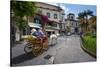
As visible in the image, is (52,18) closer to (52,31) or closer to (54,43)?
(52,31)

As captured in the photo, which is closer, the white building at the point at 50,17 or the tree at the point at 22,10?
the tree at the point at 22,10

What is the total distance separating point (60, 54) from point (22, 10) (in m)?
0.71

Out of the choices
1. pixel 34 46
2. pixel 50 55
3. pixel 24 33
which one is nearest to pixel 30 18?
pixel 24 33

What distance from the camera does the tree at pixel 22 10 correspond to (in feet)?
6.80

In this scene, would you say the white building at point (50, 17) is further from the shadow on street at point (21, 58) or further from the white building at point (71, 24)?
the shadow on street at point (21, 58)

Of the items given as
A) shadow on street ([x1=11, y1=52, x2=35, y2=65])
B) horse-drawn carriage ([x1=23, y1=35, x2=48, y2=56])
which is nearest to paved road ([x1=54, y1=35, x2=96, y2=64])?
horse-drawn carriage ([x1=23, y1=35, x2=48, y2=56])

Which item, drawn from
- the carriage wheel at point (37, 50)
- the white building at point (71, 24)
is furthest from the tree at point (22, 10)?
the white building at point (71, 24)

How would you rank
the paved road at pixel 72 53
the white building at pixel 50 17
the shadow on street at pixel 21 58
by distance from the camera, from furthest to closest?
1. the paved road at pixel 72 53
2. the white building at pixel 50 17
3. the shadow on street at pixel 21 58

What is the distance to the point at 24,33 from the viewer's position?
2.13 metres

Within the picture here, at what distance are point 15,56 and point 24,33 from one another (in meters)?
0.28

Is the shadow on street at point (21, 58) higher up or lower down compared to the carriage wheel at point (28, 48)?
lower down

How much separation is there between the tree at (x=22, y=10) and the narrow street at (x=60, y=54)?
0.81 ft

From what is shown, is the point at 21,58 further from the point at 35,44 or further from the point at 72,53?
the point at 72,53

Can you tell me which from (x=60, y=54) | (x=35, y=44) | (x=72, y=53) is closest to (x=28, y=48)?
(x=35, y=44)
